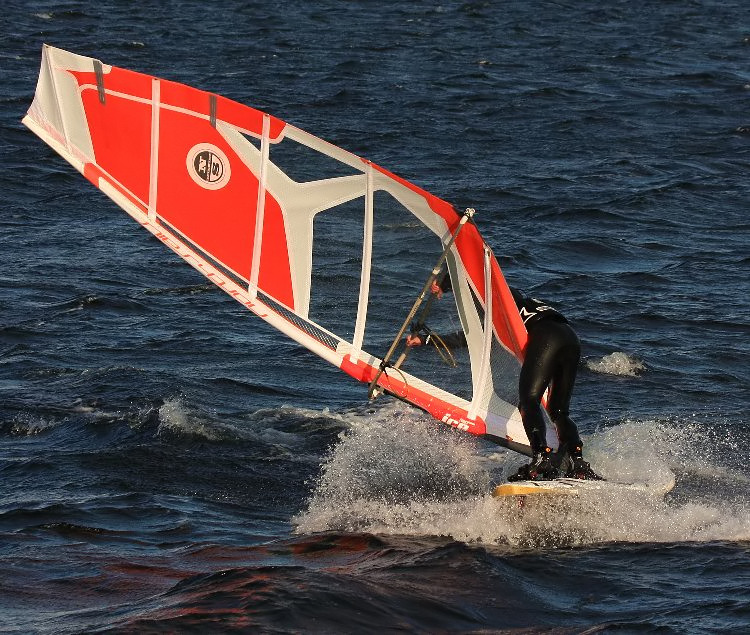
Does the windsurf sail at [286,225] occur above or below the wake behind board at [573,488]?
above

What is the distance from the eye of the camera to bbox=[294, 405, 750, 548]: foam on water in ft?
30.5

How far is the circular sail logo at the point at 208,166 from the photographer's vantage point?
1021cm

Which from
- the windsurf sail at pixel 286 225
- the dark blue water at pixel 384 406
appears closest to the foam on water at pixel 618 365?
the dark blue water at pixel 384 406

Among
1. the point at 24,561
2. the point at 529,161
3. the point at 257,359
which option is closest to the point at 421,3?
the point at 529,161

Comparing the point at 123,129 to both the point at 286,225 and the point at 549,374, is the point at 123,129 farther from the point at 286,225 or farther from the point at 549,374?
the point at 549,374

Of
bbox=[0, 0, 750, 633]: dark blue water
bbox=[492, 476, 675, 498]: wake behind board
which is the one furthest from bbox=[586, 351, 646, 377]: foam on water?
bbox=[492, 476, 675, 498]: wake behind board

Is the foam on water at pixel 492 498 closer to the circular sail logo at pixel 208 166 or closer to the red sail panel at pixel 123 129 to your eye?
the circular sail logo at pixel 208 166

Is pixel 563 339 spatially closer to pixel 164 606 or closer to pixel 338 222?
pixel 338 222

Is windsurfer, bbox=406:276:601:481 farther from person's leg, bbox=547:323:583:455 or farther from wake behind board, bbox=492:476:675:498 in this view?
wake behind board, bbox=492:476:675:498

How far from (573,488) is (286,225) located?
3067 millimetres

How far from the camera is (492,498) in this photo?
9.39 meters

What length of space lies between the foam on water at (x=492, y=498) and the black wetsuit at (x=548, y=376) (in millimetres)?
512

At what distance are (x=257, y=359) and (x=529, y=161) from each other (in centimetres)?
964

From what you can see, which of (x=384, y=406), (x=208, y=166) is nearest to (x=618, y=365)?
(x=384, y=406)
